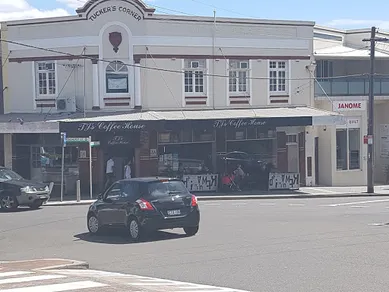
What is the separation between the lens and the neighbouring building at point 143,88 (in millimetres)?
35375

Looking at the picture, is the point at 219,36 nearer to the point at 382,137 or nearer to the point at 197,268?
the point at 382,137

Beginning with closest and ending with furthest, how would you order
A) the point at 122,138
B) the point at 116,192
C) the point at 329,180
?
1. the point at 116,192
2. the point at 122,138
3. the point at 329,180

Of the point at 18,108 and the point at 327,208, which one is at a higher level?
the point at 18,108

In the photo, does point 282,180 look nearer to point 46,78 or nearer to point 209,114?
point 209,114

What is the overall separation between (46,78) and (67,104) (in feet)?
6.29

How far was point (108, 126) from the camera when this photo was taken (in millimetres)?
33219

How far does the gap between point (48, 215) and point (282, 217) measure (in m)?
8.21

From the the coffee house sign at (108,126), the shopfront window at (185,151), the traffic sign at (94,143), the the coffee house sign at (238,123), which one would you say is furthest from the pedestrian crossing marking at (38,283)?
the shopfront window at (185,151)

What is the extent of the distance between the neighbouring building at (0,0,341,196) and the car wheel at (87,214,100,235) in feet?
45.5

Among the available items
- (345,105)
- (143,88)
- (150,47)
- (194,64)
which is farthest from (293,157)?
(150,47)

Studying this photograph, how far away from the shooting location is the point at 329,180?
40938 millimetres

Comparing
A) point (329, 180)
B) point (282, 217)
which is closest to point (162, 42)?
point (329, 180)

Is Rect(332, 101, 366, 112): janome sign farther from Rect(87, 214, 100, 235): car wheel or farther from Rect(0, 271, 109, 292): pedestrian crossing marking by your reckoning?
Rect(0, 271, 109, 292): pedestrian crossing marking

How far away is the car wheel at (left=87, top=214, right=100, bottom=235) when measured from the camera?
19758 millimetres
